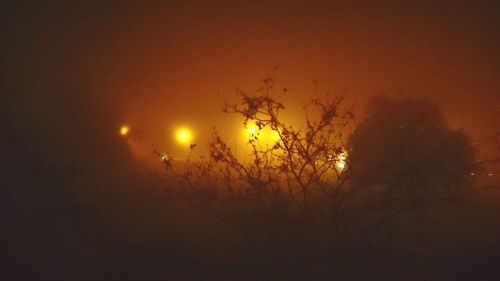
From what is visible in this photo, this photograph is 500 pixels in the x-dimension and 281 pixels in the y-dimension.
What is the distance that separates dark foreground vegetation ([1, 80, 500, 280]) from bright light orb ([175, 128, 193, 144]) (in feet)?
6.22

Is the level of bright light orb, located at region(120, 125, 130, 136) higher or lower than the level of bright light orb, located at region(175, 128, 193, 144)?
higher

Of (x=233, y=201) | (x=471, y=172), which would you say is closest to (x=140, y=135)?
(x=233, y=201)

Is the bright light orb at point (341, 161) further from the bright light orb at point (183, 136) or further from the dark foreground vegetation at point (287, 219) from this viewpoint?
the bright light orb at point (183, 136)

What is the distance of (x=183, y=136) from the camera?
10430 millimetres

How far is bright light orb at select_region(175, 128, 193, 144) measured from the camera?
1025cm

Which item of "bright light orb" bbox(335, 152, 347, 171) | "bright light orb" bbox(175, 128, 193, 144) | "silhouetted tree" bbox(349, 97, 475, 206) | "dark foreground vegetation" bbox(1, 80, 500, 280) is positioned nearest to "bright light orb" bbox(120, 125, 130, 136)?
"bright light orb" bbox(175, 128, 193, 144)

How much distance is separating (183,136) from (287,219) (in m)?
4.22

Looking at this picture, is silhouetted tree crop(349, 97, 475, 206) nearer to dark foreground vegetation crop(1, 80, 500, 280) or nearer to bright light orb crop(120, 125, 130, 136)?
dark foreground vegetation crop(1, 80, 500, 280)

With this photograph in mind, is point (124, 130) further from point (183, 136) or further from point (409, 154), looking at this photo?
point (409, 154)

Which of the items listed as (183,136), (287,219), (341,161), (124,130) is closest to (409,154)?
(341,161)

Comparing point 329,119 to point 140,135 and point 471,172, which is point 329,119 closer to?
point 471,172

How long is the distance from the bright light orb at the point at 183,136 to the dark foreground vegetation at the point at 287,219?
74.6 inches

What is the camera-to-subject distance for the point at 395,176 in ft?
23.3

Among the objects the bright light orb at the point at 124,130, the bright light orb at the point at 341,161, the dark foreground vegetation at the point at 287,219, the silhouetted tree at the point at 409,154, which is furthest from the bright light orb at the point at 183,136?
the bright light orb at the point at 341,161
